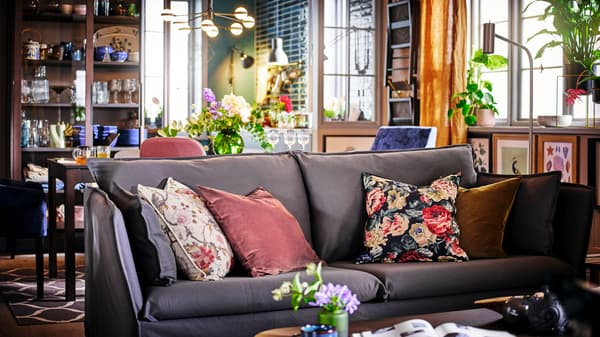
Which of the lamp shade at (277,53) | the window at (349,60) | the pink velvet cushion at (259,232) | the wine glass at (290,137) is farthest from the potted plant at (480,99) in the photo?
the pink velvet cushion at (259,232)

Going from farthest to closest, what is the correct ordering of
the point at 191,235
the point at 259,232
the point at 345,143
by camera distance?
the point at 345,143
the point at 259,232
the point at 191,235

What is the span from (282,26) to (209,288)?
694 centimetres

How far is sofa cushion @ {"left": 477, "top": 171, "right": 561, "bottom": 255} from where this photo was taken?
12.1 feet

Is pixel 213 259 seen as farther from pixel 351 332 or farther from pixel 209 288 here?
pixel 351 332

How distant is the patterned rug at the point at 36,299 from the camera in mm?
4477

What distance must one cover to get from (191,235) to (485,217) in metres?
1.34

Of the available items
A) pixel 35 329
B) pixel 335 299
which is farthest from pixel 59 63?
pixel 335 299

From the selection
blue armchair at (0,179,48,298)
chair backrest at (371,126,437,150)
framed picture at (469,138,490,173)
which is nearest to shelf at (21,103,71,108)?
blue armchair at (0,179,48,298)

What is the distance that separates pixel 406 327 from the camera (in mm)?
2361

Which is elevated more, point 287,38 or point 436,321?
point 287,38

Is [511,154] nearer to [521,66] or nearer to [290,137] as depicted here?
[521,66]

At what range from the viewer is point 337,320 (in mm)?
2141

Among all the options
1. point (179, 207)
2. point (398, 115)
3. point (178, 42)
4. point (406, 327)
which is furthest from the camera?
point (178, 42)

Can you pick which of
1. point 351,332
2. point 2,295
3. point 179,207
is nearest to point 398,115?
point 2,295
